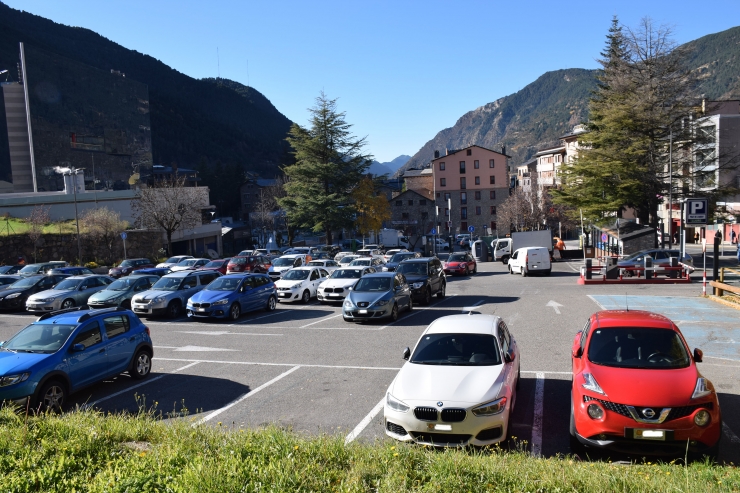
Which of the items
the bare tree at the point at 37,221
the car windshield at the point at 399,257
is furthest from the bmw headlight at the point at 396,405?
the bare tree at the point at 37,221

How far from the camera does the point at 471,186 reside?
91.5 meters

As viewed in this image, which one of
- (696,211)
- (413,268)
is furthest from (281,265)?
(696,211)

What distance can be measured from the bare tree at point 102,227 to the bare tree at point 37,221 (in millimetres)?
2405

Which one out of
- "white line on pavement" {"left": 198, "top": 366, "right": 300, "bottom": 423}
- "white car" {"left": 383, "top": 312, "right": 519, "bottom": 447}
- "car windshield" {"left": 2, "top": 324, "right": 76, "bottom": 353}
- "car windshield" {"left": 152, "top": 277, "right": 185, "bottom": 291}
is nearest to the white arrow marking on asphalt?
"white line on pavement" {"left": 198, "top": 366, "right": 300, "bottom": 423}

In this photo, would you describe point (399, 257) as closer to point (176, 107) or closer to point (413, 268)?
point (413, 268)

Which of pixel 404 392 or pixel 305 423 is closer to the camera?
pixel 404 392

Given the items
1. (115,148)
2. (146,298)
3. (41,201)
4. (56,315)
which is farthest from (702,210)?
(115,148)

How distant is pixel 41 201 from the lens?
44.8m

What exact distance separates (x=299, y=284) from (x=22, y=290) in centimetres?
1129

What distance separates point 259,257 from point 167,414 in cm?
2660

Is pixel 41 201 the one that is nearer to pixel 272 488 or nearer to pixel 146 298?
pixel 146 298

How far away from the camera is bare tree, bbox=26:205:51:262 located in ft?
124

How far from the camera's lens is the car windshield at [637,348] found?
25.7 feet

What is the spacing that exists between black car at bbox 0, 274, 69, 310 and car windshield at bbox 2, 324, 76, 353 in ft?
48.7
